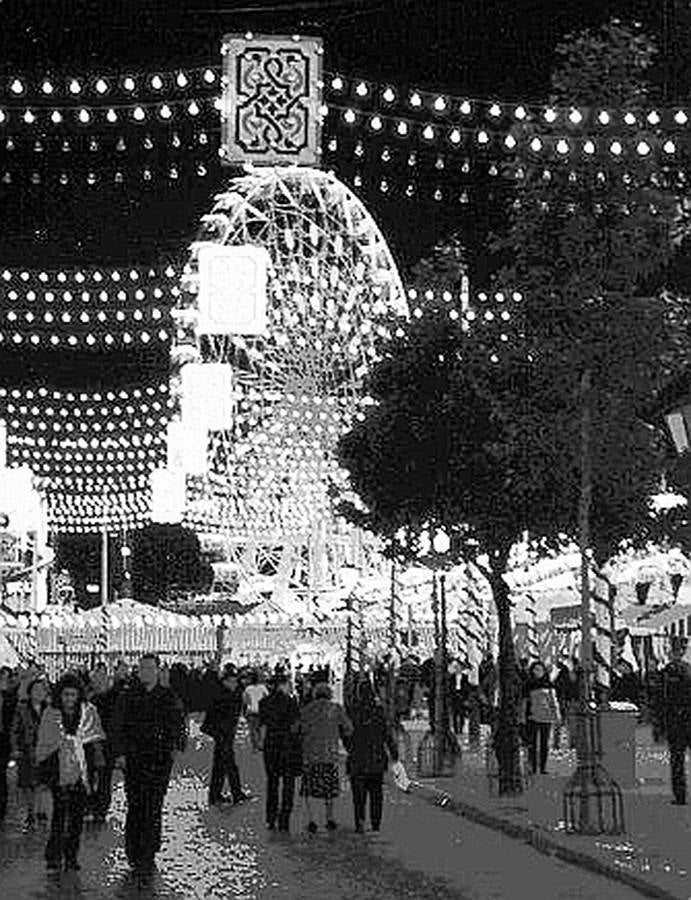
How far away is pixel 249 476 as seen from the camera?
61.9 meters

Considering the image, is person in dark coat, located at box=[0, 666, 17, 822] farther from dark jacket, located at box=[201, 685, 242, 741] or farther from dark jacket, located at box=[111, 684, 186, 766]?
dark jacket, located at box=[111, 684, 186, 766]

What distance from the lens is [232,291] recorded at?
35.6m

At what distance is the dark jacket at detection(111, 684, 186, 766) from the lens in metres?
18.4

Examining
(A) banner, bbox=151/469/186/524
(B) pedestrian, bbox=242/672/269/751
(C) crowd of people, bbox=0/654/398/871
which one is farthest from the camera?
(A) banner, bbox=151/469/186/524

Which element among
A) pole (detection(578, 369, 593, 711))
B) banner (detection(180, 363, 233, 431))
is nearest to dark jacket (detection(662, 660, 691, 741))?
pole (detection(578, 369, 593, 711))

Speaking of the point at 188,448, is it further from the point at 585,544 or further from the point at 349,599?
the point at 585,544

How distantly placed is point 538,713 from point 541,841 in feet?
33.6

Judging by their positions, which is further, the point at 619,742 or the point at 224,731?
the point at 224,731

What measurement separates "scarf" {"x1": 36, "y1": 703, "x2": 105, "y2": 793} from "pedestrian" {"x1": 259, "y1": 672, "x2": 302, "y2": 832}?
4.89 meters

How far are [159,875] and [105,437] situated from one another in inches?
2460

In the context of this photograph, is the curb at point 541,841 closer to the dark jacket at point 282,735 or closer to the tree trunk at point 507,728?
the tree trunk at point 507,728

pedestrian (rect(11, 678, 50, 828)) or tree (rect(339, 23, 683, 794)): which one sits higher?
tree (rect(339, 23, 683, 794))

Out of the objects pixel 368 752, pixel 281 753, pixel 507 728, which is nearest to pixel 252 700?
pixel 507 728

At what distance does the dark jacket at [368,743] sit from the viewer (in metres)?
21.8
